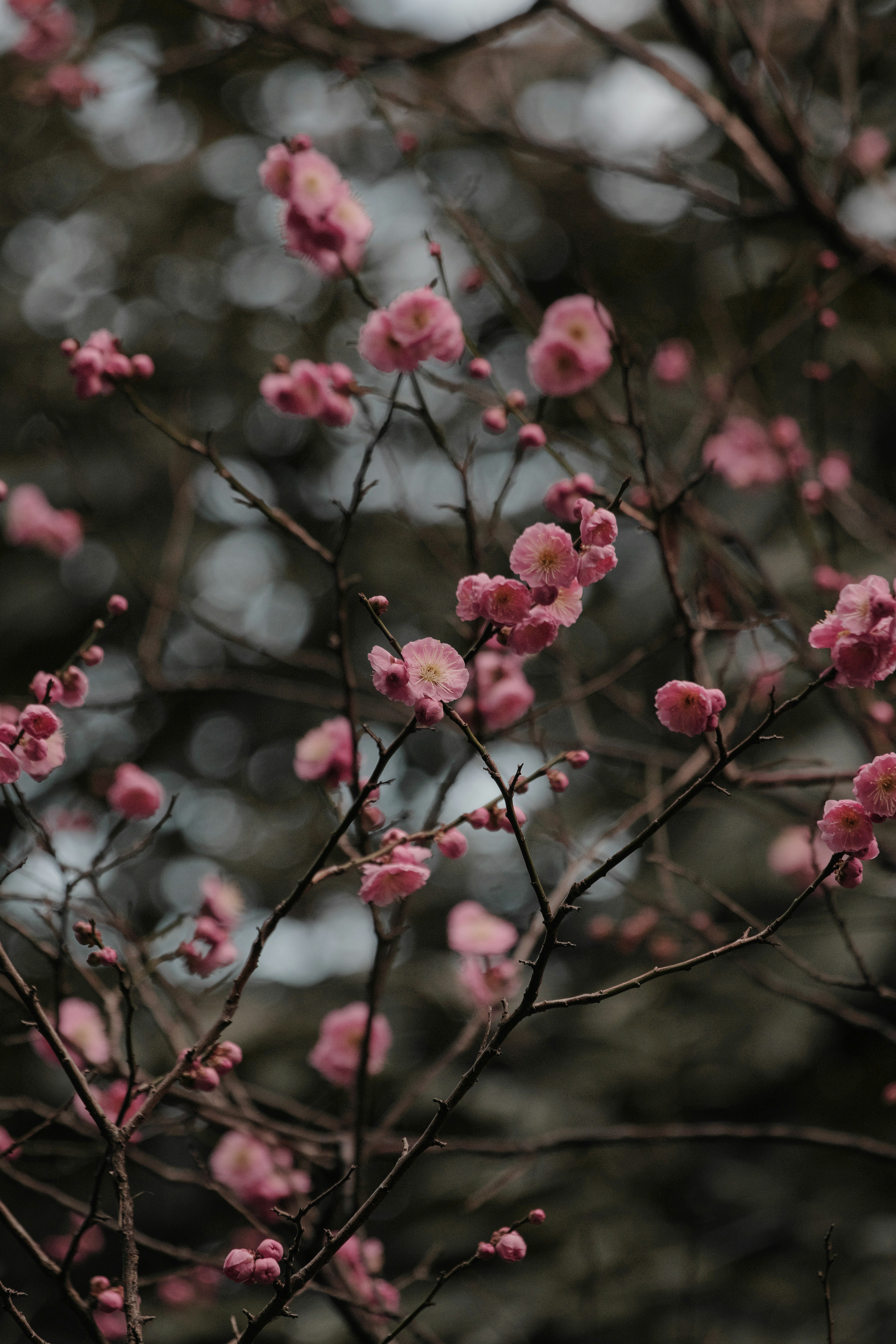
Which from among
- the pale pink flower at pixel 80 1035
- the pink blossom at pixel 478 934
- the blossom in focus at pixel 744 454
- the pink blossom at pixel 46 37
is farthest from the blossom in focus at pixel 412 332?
the pink blossom at pixel 46 37

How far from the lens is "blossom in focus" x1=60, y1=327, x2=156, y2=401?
137 cm

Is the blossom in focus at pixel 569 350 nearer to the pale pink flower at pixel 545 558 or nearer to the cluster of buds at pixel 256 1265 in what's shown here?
the pale pink flower at pixel 545 558

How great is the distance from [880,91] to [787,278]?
2.92 ft

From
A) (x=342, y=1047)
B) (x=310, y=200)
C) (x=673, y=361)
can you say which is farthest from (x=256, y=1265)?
(x=673, y=361)

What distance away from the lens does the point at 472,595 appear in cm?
93

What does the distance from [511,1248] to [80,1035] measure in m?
0.90

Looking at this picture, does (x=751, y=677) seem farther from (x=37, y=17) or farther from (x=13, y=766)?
(x=37, y=17)

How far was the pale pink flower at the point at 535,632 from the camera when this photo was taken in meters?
0.95

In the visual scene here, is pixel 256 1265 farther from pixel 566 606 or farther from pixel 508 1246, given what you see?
pixel 566 606

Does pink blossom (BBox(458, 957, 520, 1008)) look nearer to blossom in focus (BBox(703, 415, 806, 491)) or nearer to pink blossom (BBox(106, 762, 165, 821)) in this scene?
pink blossom (BBox(106, 762, 165, 821))

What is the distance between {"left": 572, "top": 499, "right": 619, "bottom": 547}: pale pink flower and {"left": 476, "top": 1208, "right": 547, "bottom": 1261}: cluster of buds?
0.66 meters

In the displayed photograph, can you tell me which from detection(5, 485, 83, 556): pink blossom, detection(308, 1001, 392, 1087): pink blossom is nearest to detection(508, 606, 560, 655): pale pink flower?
detection(308, 1001, 392, 1087): pink blossom

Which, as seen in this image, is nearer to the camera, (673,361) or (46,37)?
(673,361)

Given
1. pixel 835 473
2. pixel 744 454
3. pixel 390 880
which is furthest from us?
pixel 744 454
